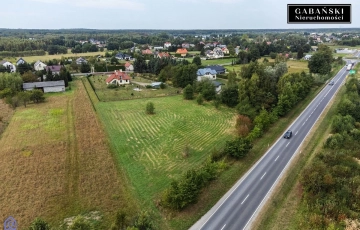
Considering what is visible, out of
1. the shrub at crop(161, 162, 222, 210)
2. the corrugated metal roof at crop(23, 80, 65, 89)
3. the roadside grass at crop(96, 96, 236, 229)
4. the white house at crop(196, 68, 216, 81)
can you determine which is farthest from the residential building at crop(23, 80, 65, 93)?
the shrub at crop(161, 162, 222, 210)

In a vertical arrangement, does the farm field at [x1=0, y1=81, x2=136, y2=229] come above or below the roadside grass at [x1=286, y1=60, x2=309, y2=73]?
below

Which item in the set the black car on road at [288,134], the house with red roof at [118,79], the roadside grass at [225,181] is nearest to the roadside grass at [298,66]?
the roadside grass at [225,181]

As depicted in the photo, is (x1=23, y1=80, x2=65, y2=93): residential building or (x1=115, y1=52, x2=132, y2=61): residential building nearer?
(x1=23, y1=80, x2=65, y2=93): residential building

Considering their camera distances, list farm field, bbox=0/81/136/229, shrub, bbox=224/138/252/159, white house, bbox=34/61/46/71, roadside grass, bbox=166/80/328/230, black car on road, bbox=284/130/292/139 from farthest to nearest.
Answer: white house, bbox=34/61/46/71, black car on road, bbox=284/130/292/139, shrub, bbox=224/138/252/159, farm field, bbox=0/81/136/229, roadside grass, bbox=166/80/328/230

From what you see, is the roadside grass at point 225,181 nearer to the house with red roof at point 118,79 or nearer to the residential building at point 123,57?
the house with red roof at point 118,79

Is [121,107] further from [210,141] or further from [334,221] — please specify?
[334,221]

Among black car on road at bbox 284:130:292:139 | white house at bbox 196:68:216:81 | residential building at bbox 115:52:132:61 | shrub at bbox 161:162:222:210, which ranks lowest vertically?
shrub at bbox 161:162:222:210

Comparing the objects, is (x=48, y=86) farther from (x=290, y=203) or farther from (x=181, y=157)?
(x=290, y=203)

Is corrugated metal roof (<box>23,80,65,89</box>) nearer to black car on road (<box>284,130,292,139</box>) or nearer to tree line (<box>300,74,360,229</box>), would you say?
black car on road (<box>284,130,292,139</box>)
